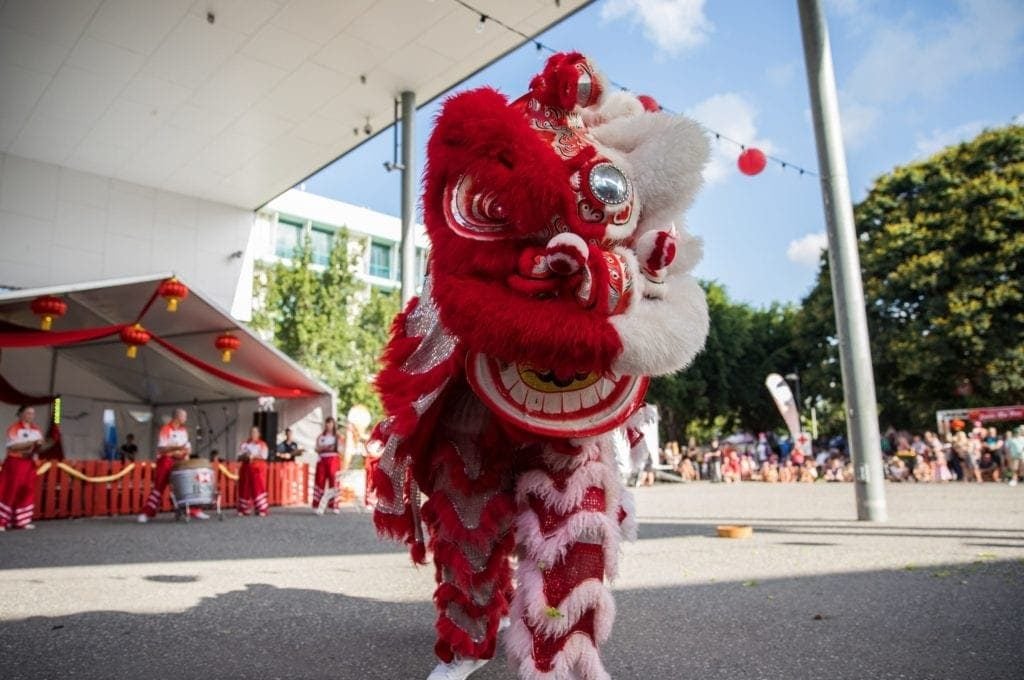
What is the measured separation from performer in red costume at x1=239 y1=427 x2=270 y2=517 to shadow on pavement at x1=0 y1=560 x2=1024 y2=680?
7.30 metres

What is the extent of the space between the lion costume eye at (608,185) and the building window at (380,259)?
36.8m

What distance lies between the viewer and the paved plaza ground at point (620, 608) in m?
2.38

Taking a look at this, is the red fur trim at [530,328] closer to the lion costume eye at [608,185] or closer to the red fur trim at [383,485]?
the lion costume eye at [608,185]

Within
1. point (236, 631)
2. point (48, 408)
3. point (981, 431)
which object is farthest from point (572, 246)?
point (981, 431)

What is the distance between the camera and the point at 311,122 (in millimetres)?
12727

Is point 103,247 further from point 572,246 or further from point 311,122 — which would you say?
point 572,246

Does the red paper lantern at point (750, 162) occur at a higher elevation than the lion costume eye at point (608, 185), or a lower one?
higher

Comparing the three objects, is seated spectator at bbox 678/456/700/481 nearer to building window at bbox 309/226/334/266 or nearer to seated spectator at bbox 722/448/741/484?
seated spectator at bbox 722/448/741/484

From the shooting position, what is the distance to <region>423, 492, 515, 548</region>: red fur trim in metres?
2.11

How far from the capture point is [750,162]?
10531 mm

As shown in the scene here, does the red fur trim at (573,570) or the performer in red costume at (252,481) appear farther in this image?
the performer in red costume at (252,481)

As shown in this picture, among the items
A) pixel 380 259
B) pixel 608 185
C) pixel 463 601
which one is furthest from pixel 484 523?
pixel 380 259

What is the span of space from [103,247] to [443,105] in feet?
49.1

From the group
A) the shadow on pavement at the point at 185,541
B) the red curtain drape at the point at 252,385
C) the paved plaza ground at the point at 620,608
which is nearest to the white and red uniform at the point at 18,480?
the shadow on pavement at the point at 185,541
